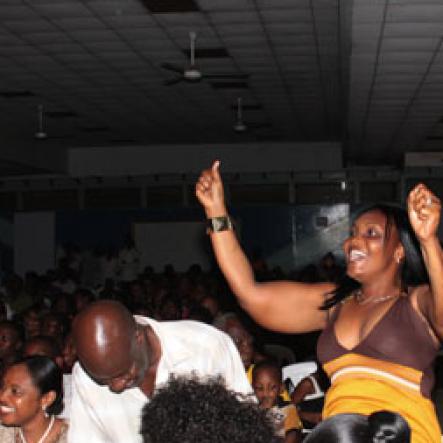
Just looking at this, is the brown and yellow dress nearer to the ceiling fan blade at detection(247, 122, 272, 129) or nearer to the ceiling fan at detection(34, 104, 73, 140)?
the ceiling fan at detection(34, 104, 73, 140)

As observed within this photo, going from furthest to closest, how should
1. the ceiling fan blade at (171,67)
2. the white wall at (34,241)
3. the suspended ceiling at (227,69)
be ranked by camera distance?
the white wall at (34,241) < the ceiling fan blade at (171,67) < the suspended ceiling at (227,69)

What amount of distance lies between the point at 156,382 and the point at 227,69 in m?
7.82

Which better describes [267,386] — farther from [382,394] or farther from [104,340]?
[104,340]

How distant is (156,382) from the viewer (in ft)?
7.83

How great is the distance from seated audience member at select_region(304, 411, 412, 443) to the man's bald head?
55cm

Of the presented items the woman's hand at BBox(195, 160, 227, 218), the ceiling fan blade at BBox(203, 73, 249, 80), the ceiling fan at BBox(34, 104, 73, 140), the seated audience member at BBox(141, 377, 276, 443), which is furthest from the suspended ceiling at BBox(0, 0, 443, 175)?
the seated audience member at BBox(141, 377, 276, 443)

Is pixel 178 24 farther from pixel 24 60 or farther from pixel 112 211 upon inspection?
pixel 112 211

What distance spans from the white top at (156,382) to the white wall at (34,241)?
578 inches

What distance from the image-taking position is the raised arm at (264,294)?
2561 mm

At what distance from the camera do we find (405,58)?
8047 millimetres

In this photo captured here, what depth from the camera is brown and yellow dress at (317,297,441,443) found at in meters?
2.20

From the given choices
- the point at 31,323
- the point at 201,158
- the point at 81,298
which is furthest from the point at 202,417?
the point at 201,158

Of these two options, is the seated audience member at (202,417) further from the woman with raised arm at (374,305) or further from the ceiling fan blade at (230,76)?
the ceiling fan blade at (230,76)

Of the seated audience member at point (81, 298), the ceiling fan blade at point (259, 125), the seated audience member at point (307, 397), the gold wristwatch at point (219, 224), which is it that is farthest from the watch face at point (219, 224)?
the ceiling fan blade at point (259, 125)
